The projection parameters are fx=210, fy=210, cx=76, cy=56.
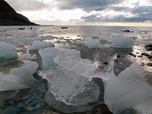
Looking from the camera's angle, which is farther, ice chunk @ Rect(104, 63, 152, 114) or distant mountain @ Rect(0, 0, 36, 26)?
distant mountain @ Rect(0, 0, 36, 26)

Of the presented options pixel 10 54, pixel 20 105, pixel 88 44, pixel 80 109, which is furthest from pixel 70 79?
pixel 88 44

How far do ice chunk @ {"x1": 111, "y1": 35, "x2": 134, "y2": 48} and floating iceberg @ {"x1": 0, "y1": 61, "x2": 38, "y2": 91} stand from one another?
29.3 feet

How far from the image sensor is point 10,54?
8.81m

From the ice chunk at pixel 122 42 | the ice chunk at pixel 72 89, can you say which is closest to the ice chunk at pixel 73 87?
the ice chunk at pixel 72 89

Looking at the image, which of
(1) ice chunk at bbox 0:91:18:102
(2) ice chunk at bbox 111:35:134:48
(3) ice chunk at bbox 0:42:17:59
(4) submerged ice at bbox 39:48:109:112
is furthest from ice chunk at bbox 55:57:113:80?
(2) ice chunk at bbox 111:35:134:48

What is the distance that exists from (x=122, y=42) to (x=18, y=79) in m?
9.70

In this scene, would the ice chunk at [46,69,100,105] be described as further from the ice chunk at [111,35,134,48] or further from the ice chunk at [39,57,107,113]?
the ice chunk at [111,35,134,48]

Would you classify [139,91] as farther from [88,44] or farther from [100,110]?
[88,44]

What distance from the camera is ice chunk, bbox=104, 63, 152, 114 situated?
3.38 meters

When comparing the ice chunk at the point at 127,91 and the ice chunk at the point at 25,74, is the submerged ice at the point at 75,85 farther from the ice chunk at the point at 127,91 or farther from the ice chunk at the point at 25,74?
the ice chunk at the point at 25,74

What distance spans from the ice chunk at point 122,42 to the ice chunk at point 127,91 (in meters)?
9.83

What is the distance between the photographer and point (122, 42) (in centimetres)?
1333

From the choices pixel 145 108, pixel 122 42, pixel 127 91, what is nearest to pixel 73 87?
pixel 127 91

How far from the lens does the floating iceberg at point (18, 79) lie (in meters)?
4.46
